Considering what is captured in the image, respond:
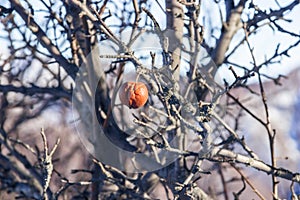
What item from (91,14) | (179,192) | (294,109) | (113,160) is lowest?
(179,192)

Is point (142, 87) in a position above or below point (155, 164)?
above

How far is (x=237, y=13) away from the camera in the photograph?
312 cm

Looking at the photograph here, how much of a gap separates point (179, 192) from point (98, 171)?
1.14 m

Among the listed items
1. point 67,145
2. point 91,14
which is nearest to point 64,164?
point 67,145

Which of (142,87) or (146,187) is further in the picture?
(146,187)

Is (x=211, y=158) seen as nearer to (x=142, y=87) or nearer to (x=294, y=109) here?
(x=142, y=87)

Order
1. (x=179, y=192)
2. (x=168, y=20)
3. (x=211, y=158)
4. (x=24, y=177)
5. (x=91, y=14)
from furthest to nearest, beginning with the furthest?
(x=24, y=177) → (x=168, y=20) → (x=91, y=14) → (x=211, y=158) → (x=179, y=192)

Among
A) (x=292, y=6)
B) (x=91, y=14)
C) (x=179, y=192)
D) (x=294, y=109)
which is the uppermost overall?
(x=294, y=109)

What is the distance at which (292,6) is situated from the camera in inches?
108

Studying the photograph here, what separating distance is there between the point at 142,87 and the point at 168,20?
63 cm

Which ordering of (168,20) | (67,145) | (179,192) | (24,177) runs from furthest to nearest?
(67,145) < (24,177) < (168,20) < (179,192)

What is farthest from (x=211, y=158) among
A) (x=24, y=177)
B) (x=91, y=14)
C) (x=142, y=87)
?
(x=24, y=177)

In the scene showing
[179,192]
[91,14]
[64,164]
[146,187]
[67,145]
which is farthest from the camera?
[67,145]

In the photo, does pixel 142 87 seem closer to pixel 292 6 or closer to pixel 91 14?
pixel 91 14
